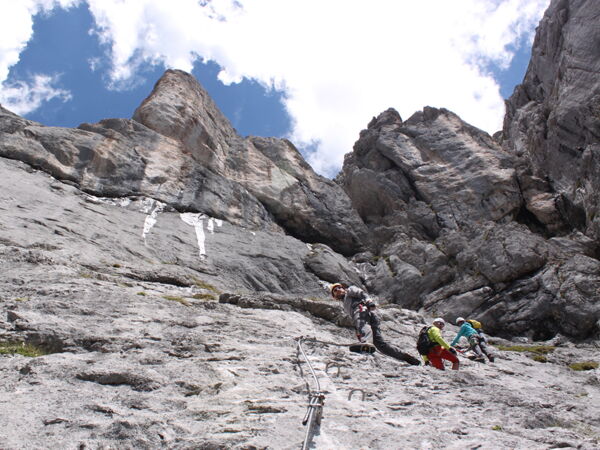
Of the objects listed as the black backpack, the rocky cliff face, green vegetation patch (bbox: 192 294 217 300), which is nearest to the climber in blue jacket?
the black backpack

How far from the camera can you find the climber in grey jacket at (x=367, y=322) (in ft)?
43.1

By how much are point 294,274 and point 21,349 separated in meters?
30.0

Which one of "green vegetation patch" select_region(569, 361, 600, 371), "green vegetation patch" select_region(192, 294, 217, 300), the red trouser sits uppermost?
"green vegetation patch" select_region(192, 294, 217, 300)

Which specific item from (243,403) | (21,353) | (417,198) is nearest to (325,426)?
(243,403)

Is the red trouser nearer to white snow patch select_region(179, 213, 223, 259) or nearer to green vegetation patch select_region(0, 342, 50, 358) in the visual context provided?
green vegetation patch select_region(0, 342, 50, 358)

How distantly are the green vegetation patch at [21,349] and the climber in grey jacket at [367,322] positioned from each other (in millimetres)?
7837

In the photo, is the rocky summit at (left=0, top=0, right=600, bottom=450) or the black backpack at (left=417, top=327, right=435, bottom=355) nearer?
the rocky summit at (left=0, top=0, right=600, bottom=450)

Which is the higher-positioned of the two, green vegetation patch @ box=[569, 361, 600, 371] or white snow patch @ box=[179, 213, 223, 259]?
white snow patch @ box=[179, 213, 223, 259]

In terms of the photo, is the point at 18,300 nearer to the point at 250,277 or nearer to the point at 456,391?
the point at 456,391

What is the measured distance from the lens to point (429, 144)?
71750 millimetres

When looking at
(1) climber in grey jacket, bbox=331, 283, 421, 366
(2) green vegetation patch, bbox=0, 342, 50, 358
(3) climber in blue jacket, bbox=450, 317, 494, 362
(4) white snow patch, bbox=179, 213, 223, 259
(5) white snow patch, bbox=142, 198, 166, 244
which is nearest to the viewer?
(2) green vegetation patch, bbox=0, 342, 50, 358

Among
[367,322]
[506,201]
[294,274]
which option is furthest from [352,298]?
[506,201]

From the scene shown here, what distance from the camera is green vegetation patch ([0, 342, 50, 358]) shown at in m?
9.16

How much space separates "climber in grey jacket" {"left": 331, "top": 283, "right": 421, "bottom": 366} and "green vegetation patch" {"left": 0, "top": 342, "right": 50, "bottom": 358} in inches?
309
